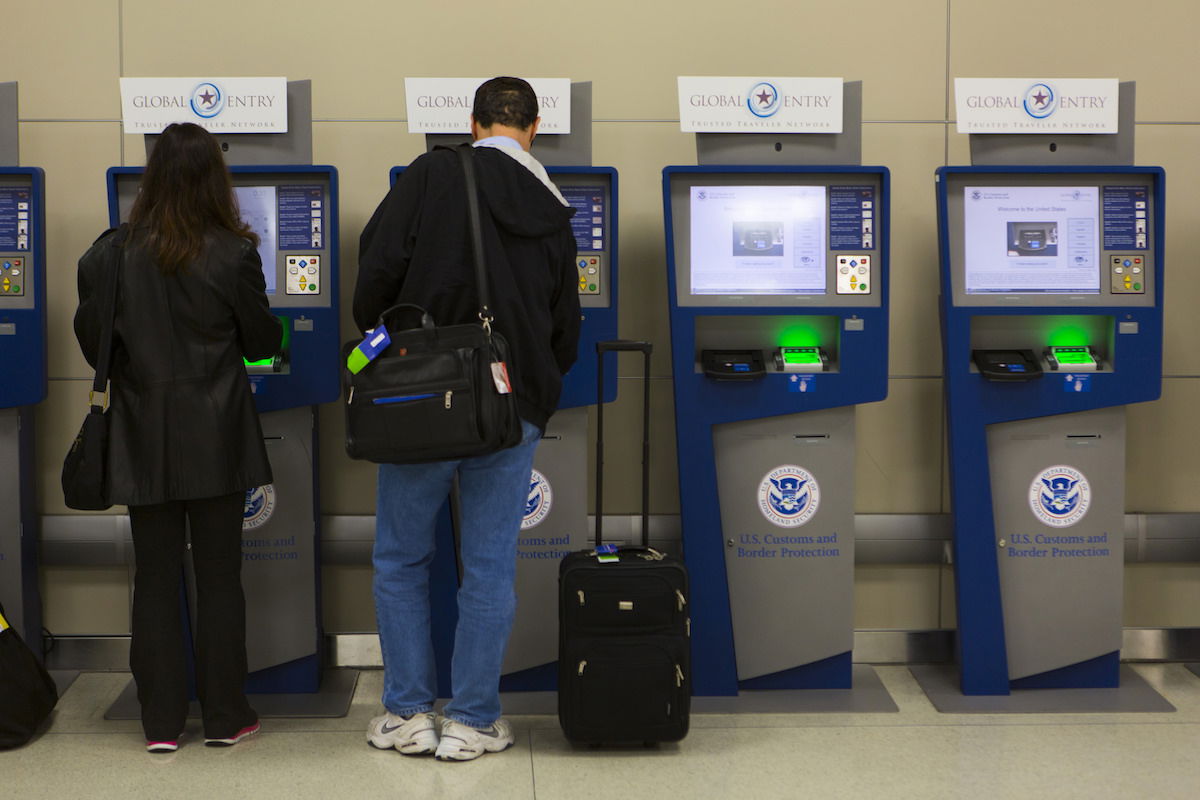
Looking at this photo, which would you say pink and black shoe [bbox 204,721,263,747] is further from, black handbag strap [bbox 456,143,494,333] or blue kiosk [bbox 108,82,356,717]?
black handbag strap [bbox 456,143,494,333]

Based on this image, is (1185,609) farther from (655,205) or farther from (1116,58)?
(655,205)

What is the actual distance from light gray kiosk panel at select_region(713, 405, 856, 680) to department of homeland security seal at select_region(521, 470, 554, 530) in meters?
0.51

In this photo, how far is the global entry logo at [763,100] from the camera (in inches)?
137

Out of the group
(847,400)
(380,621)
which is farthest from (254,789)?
(847,400)

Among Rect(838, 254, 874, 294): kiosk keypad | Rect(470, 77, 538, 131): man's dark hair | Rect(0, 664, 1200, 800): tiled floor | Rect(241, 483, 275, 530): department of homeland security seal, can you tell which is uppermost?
Rect(470, 77, 538, 131): man's dark hair

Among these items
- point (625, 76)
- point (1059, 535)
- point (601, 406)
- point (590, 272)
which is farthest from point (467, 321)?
point (1059, 535)

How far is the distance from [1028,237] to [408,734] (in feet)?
7.41

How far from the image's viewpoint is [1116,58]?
399 cm

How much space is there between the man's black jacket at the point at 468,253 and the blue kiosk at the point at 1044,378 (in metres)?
1.25

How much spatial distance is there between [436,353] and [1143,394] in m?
2.11

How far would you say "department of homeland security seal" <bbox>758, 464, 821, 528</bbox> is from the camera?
11.9 ft

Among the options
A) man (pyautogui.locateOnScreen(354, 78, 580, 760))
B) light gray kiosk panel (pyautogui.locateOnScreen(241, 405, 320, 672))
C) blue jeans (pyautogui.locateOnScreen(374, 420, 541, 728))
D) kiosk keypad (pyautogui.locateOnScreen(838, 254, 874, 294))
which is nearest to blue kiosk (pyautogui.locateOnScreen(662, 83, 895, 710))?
kiosk keypad (pyautogui.locateOnScreen(838, 254, 874, 294))

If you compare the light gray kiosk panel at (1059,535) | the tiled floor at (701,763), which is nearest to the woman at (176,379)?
the tiled floor at (701,763)

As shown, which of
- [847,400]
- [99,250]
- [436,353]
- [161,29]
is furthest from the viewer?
[161,29]
